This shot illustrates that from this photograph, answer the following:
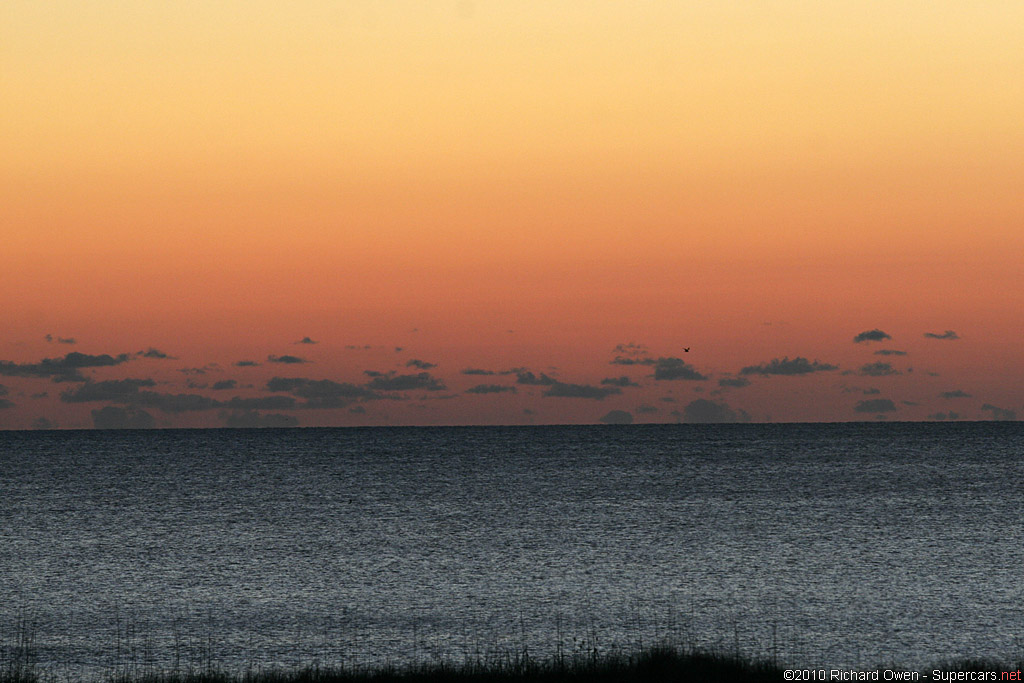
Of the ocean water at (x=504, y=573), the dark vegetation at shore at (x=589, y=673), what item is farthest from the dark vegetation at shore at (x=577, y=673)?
the ocean water at (x=504, y=573)

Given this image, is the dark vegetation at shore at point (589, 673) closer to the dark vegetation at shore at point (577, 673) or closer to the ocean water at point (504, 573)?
the dark vegetation at shore at point (577, 673)

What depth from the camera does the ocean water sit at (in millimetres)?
44625

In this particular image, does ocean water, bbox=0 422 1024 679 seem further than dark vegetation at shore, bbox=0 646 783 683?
Yes

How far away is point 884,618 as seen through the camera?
4978 cm

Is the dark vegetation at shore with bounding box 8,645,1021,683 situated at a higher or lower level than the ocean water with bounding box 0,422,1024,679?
higher

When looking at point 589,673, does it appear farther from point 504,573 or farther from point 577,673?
point 504,573

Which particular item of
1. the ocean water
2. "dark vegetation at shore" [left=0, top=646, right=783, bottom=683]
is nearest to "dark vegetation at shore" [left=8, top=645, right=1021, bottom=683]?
"dark vegetation at shore" [left=0, top=646, right=783, bottom=683]

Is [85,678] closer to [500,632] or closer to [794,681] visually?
[500,632]

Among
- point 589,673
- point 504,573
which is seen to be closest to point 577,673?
point 589,673

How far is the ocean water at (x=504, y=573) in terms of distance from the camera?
44.6 meters

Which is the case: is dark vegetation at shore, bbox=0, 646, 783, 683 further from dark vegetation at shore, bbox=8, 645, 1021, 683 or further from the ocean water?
the ocean water

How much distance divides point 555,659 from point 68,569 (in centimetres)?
5035

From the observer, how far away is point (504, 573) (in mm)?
67562

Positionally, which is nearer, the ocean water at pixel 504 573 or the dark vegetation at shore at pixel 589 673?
the dark vegetation at shore at pixel 589 673
